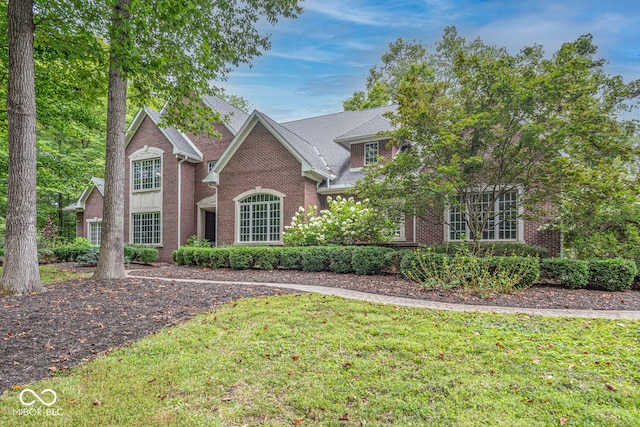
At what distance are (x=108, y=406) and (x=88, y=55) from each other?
961cm

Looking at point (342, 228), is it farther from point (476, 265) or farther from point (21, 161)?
point (21, 161)

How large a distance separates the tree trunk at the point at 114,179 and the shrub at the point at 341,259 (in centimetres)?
571

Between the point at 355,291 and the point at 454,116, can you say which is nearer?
the point at 355,291

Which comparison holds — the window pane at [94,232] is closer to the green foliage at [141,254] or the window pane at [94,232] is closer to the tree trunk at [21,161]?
the green foliage at [141,254]

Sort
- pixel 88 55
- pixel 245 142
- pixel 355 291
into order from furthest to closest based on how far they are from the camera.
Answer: pixel 245 142 < pixel 88 55 < pixel 355 291

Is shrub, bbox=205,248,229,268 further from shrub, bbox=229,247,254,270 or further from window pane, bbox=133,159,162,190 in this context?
window pane, bbox=133,159,162,190

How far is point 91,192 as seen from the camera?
69.3 ft

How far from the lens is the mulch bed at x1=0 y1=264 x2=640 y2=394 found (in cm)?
417

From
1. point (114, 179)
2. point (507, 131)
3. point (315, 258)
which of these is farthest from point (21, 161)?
point (507, 131)

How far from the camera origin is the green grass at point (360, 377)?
114 inches

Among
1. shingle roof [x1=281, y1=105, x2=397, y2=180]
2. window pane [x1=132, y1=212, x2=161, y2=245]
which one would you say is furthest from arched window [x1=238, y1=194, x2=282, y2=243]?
window pane [x1=132, y1=212, x2=161, y2=245]

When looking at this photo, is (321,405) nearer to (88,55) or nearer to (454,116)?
(454,116)

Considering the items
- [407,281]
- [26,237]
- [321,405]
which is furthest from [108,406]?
[407,281]

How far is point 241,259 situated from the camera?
12.0 m
